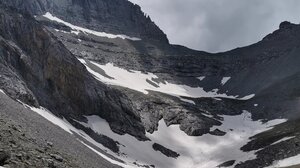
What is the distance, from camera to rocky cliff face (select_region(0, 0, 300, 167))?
6969 centimetres

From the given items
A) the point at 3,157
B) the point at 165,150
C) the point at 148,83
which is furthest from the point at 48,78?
the point at 148,83

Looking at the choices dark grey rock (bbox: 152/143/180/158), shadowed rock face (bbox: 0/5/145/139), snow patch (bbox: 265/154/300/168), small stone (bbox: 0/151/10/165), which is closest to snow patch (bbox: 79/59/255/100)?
shadowed rock face (bbox: 0/5/145/139)

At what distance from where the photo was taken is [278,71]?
146500mm

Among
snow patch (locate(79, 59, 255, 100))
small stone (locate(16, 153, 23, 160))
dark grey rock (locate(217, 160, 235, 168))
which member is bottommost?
small stone (locate(16, 153, 23, 160))

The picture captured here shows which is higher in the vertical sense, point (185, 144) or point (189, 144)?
point (189, 144)

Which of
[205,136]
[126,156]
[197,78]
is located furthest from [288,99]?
[197,78]

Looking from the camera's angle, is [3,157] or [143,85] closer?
[3,157]

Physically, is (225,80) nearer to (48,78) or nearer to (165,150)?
(165,150)

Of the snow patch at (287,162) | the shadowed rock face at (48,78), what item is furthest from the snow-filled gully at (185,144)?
the snow patch at (287,162)

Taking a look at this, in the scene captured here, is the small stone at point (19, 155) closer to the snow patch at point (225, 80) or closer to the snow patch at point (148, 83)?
the snow patch at point (148, 83)

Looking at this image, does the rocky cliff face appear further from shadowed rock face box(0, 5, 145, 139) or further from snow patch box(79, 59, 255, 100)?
snow patch box(79, 59, 255, 100)

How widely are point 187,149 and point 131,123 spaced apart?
43.3 ft

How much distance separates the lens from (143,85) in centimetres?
14375

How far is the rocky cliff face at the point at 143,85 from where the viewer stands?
6969cm
